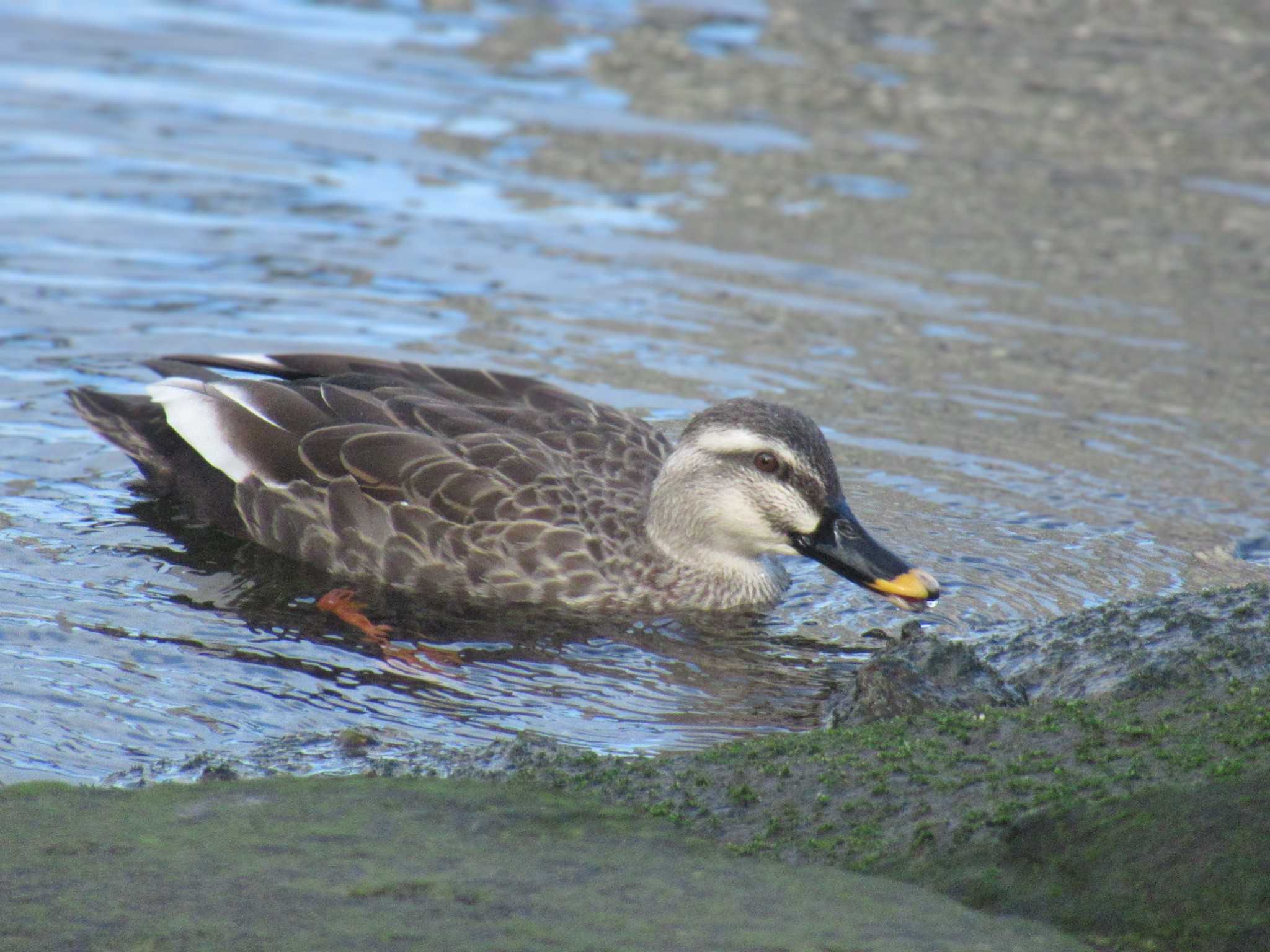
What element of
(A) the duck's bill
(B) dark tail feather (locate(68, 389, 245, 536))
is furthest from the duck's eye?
(B) dark tail feather (locate(68, 389, 245, 536))

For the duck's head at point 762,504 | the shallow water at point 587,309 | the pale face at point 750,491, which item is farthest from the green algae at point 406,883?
the pale face at point 750,491

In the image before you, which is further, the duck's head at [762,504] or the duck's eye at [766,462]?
the duck's eye at [766,462]

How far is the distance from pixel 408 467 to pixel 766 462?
1651mm

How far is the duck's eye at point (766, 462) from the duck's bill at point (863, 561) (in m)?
0.32

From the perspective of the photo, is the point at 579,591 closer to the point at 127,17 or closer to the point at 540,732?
the point at 540,732

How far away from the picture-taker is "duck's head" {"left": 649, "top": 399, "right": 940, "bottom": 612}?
709cm

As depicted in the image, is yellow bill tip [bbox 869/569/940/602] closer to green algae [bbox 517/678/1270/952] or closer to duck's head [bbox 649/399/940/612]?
duck's head [bbox 649/399/940/612]

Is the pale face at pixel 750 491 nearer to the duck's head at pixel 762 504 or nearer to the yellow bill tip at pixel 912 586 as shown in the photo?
the duck's head at pixel 762 504

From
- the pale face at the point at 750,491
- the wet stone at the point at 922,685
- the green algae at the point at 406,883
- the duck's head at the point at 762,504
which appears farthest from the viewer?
the pale face at the point at 750,491

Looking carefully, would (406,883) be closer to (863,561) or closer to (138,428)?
(863,561)

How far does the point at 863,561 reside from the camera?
7.07 metres

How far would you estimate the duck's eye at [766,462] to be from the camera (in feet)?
24.1

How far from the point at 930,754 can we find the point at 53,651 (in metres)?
3.55

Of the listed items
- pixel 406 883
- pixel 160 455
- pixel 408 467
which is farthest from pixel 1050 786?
pixel 160 455
